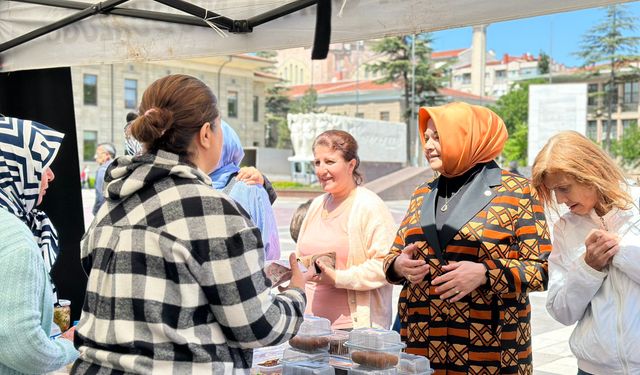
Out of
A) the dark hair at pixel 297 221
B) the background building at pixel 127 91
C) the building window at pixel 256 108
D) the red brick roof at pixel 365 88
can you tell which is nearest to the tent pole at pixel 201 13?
the dark hair at pixel 297 221

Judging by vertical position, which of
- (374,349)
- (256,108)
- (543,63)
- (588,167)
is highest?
(543,63)

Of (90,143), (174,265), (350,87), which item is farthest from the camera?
(350,87)

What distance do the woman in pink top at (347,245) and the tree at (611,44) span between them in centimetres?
5177

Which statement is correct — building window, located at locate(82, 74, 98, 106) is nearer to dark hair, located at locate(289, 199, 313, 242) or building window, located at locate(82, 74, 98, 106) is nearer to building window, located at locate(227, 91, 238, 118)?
building window, located at locate(227, 91, 238, 118)

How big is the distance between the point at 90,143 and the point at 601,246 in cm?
5175

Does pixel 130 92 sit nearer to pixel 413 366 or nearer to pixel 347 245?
pixel 347 245

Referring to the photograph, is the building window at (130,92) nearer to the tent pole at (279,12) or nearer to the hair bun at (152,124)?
the tent pole at (279,12)

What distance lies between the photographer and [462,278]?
2.46 m

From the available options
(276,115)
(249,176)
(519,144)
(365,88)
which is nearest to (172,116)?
(249,176)

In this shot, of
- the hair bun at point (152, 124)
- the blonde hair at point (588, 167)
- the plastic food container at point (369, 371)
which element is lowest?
the plastic food container at point (369, 371)

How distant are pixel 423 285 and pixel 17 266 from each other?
145cm

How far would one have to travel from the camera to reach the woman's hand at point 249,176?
353 centimetres

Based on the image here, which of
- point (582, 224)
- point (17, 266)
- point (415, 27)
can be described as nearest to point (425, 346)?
point (582, 224)

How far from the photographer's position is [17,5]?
3.83 m
